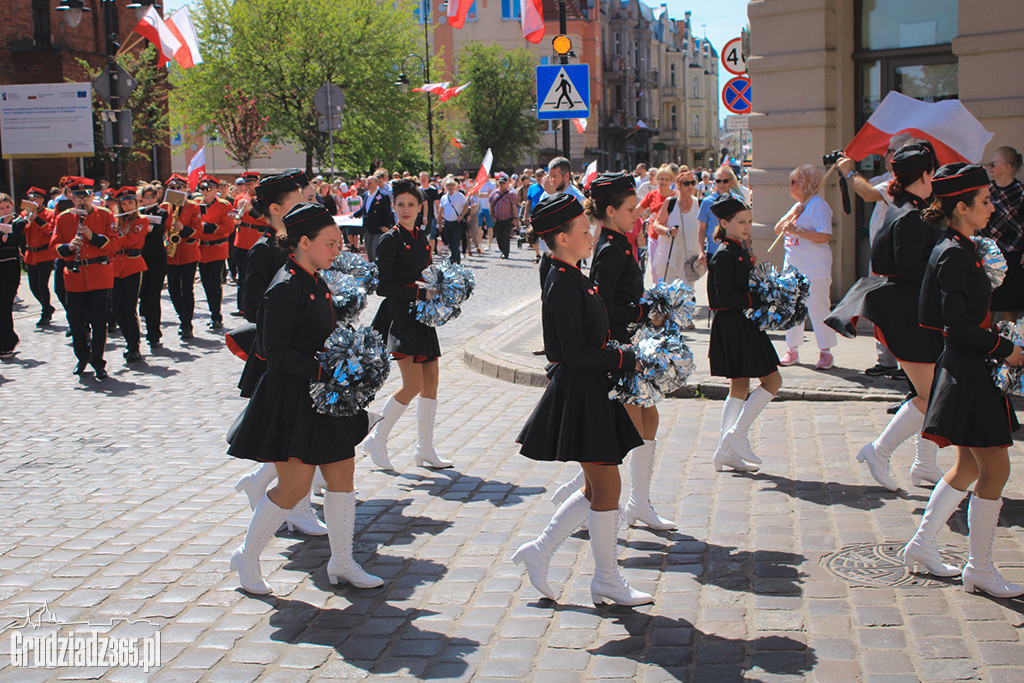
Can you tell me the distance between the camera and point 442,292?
7.07 meters

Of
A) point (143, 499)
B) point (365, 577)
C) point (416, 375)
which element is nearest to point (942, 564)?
point (365, 577)

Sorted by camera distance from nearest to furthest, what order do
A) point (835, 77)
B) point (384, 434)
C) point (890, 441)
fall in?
1. point (890, 441)
2. point (384, 434)
3. point (835, 77)

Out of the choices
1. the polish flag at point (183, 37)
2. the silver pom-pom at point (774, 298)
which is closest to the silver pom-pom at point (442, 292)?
the silver pom-pom at point (774, 298)

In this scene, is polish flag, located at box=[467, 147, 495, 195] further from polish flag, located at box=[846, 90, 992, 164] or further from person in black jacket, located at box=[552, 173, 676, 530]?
person in black jacket, located at box=[552, 173, 676, 530]

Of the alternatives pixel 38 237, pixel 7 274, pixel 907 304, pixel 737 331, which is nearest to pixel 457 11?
pixel 38 237

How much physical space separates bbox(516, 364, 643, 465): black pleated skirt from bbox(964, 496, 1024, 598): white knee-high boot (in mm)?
1568

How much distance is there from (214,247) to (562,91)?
532 cm

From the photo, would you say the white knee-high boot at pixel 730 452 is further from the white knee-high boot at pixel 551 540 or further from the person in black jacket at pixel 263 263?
the person in black jacket at pixel 263 263

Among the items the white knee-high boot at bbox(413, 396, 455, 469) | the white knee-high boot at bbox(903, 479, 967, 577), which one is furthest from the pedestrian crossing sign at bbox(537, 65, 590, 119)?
the white knee-high boot at bbox(903, 479, 967, 577)

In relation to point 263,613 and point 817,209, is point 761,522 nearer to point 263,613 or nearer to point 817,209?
point 263,613

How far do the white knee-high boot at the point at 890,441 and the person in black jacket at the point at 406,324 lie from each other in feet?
9.41

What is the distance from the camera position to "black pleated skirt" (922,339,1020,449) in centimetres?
461

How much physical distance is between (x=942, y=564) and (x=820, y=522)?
1018mm

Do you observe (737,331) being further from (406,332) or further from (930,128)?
(930,128)
